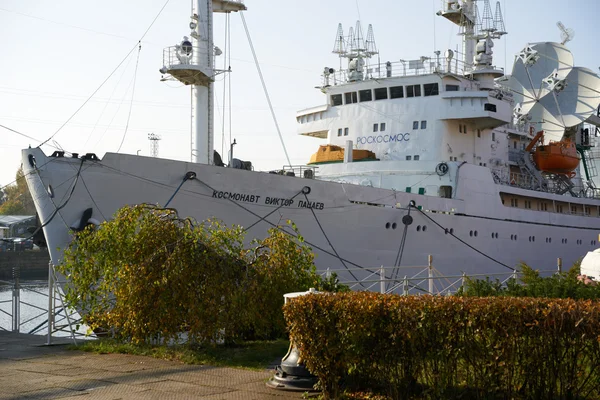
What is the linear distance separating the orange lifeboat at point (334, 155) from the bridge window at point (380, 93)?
2.18m

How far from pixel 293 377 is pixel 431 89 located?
1979 centimetres

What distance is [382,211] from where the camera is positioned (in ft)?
73.8

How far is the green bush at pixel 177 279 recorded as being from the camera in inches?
425

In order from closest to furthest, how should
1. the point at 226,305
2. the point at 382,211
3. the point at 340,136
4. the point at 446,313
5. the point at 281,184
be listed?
1. the point at 446,313
2. the point at 226,305
3. the point at 281,184
4. the point at 382,211
5. the point at 340,136

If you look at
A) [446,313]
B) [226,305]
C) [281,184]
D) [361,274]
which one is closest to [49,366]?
[226,305]

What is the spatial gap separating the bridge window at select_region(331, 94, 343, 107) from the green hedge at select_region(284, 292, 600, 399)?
2104 centimetres

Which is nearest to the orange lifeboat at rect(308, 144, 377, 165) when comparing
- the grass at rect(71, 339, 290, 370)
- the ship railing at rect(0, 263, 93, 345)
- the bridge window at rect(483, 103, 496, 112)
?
the bridge window at rect(483, 103, 496, 112)

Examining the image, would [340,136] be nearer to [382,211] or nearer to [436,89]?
[436,89]

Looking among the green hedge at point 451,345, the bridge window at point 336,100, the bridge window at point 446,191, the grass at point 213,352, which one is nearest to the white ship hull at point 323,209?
the bridge window at point 446,191

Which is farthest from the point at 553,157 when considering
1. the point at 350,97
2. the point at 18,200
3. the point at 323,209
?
the point at 18,200

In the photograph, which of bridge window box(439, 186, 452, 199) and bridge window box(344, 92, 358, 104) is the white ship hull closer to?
bridge window box(439, 186, 452, 199)

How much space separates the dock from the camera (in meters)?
8.21

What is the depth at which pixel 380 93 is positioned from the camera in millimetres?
27469

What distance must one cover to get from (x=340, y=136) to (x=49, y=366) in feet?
63.8
